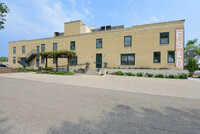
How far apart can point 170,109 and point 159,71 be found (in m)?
12.4

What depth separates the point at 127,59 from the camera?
16.3 metres

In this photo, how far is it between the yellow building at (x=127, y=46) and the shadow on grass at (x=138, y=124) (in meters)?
13.5

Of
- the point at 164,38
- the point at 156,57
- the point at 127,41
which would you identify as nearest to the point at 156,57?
the point at 156,57

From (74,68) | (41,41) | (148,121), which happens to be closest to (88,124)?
(148,121)

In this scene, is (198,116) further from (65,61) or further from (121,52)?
(65,61)

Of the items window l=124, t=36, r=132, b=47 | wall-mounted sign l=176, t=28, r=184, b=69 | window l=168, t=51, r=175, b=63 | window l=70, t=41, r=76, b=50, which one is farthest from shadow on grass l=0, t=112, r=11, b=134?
window l=70, t=41, r=76, b=50

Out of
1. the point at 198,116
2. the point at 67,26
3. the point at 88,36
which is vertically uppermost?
the point at 67,26

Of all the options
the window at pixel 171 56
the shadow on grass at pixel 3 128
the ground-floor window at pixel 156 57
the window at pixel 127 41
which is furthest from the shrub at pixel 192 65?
the shadow on grass at pixel 3 128

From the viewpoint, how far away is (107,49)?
17297mm

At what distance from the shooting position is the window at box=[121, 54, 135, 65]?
15992 millimetres

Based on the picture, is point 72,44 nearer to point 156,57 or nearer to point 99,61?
point 99,61

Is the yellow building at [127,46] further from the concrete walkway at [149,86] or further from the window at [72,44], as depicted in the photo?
the concrete walkway at [149,86]

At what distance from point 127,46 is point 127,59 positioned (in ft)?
7.85

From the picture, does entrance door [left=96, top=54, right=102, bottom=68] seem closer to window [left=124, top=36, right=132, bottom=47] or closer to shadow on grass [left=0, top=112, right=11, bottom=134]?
window [left=124, top=36, right=132, bottom=47]
